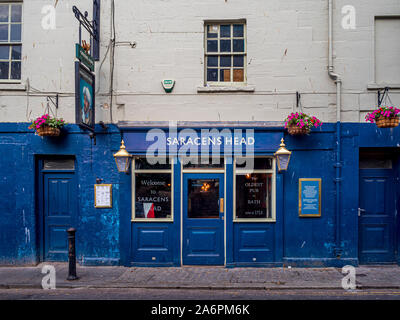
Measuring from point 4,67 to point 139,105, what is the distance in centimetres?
385

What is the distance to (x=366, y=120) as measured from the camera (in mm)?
7816

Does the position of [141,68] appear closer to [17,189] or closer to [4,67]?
[4,67]

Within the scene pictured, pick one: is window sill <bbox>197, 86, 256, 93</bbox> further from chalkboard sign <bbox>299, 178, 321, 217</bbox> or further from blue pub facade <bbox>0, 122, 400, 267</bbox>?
chalkboard sign <bbox>299, 178, 321, 217</bbox>

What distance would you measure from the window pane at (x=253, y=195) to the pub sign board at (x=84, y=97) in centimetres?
399

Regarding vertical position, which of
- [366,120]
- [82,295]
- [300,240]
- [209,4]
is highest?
[209,4]

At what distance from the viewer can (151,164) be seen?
8.18 metres

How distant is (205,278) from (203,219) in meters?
1.49

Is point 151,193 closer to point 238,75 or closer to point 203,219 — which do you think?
point 203,219

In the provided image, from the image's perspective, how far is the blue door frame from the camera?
840 centimetres

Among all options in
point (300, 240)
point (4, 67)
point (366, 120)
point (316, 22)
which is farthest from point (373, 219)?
point (4, 67)

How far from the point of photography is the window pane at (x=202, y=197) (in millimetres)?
8117

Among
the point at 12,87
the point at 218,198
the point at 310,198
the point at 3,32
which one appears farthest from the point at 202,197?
the point at 3,32

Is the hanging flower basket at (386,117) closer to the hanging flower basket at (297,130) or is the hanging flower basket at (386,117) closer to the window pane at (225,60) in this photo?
the hanging flower basket at (297,130)

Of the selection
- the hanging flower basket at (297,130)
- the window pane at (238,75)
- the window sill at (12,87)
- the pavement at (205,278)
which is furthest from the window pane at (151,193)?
the window sill at (12,87)
